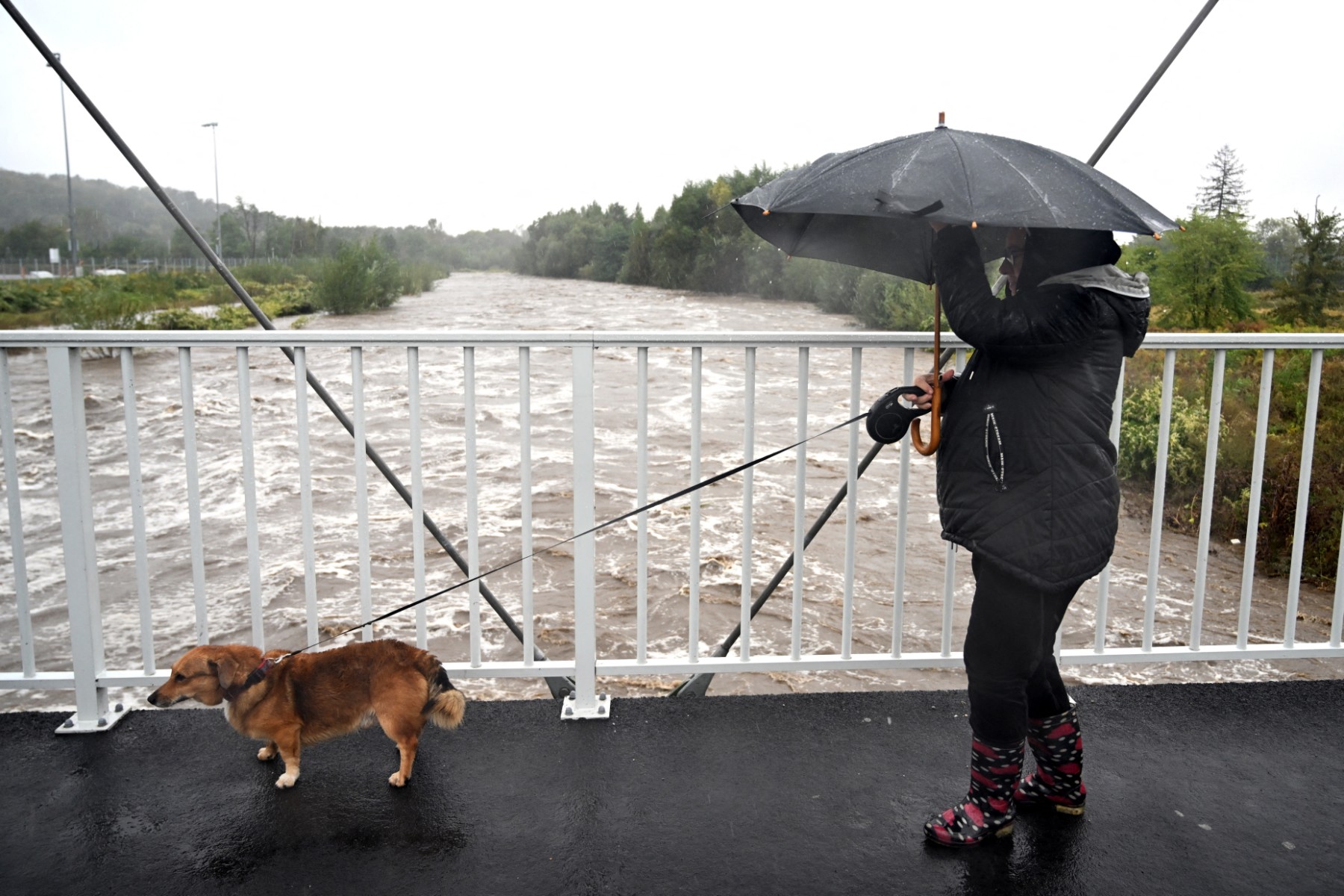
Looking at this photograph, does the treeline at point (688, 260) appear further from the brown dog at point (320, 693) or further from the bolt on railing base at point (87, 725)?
the brown dog at point (320, 693)

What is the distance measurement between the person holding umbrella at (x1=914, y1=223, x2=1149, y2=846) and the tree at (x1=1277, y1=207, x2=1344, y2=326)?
9529 millimetres

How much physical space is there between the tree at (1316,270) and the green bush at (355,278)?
11.3 meters

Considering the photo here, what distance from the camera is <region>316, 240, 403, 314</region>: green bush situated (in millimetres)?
13250

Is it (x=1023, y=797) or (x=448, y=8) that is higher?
(x=448, y=8)

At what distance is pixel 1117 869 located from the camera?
2.00 m

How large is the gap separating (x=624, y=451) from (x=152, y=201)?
11.1 m

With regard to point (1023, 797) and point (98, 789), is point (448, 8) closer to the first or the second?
point (98, 789)

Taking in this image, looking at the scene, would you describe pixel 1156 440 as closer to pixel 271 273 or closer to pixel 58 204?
pixel 271 273

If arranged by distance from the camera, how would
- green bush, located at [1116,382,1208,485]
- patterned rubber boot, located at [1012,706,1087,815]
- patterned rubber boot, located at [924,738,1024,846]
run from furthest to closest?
green bush, located at [1116,382,1208,485]
patterned rubber boot, located at [1012,706,1087,815]
patterned rubber boot, located at [924,738,1024,846]

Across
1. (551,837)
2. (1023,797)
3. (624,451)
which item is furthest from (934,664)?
(624,451)

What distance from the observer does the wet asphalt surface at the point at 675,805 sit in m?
1.97

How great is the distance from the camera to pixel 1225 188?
9.44m

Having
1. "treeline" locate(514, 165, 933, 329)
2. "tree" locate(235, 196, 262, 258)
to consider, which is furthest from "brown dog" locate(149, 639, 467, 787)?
"treeline" locate(514, 165, 933, 329)

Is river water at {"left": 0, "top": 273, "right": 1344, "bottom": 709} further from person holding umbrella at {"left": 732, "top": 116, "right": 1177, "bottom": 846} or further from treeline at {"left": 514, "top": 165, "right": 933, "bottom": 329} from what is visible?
person holding umbrella at {"left": 732, "top": 116, "right": 1177, "bottom": 846}
